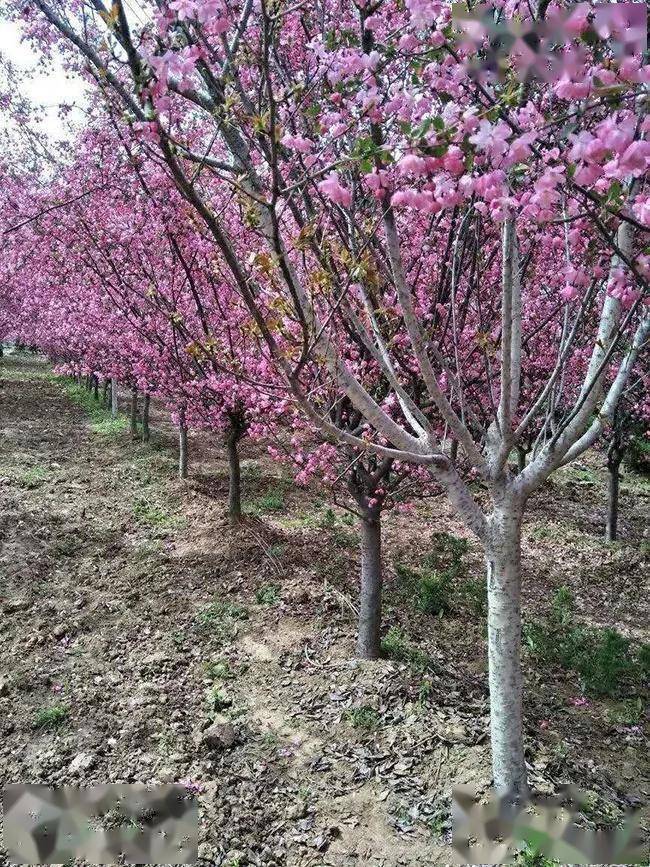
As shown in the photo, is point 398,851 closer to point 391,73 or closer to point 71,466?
point 391,73

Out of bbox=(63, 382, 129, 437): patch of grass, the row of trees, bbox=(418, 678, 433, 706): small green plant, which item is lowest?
bbox=(418, 678, 433, 706): small green plant

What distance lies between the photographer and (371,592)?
5262 millimetres

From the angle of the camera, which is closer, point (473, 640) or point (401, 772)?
point (401, 772)

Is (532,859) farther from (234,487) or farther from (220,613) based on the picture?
(234,487)

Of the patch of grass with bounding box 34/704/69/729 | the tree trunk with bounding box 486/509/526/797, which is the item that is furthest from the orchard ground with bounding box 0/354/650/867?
the tree trunk with bounding box 486/509/526/797

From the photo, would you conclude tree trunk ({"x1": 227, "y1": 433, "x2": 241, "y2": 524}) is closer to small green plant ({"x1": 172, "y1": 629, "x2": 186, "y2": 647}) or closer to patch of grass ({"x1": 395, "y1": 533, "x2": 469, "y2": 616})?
patch of grass ({"x1": 395, "y1": 533, "x2": 469, "y2": 616})

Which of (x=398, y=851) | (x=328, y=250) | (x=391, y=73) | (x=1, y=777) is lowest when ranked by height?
(x=1, y=777)

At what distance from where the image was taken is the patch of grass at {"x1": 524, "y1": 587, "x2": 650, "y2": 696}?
5543mm

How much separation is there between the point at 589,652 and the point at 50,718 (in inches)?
206

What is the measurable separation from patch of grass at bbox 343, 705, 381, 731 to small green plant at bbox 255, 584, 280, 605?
80.8 inches

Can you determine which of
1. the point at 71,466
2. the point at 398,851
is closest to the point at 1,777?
the point at 398,851

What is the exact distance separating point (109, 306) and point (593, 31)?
11107mm

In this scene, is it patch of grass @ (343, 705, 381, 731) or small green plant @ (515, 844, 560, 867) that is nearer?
small green plant @ (515, 844, 560, 867)

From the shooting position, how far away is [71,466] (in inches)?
466
